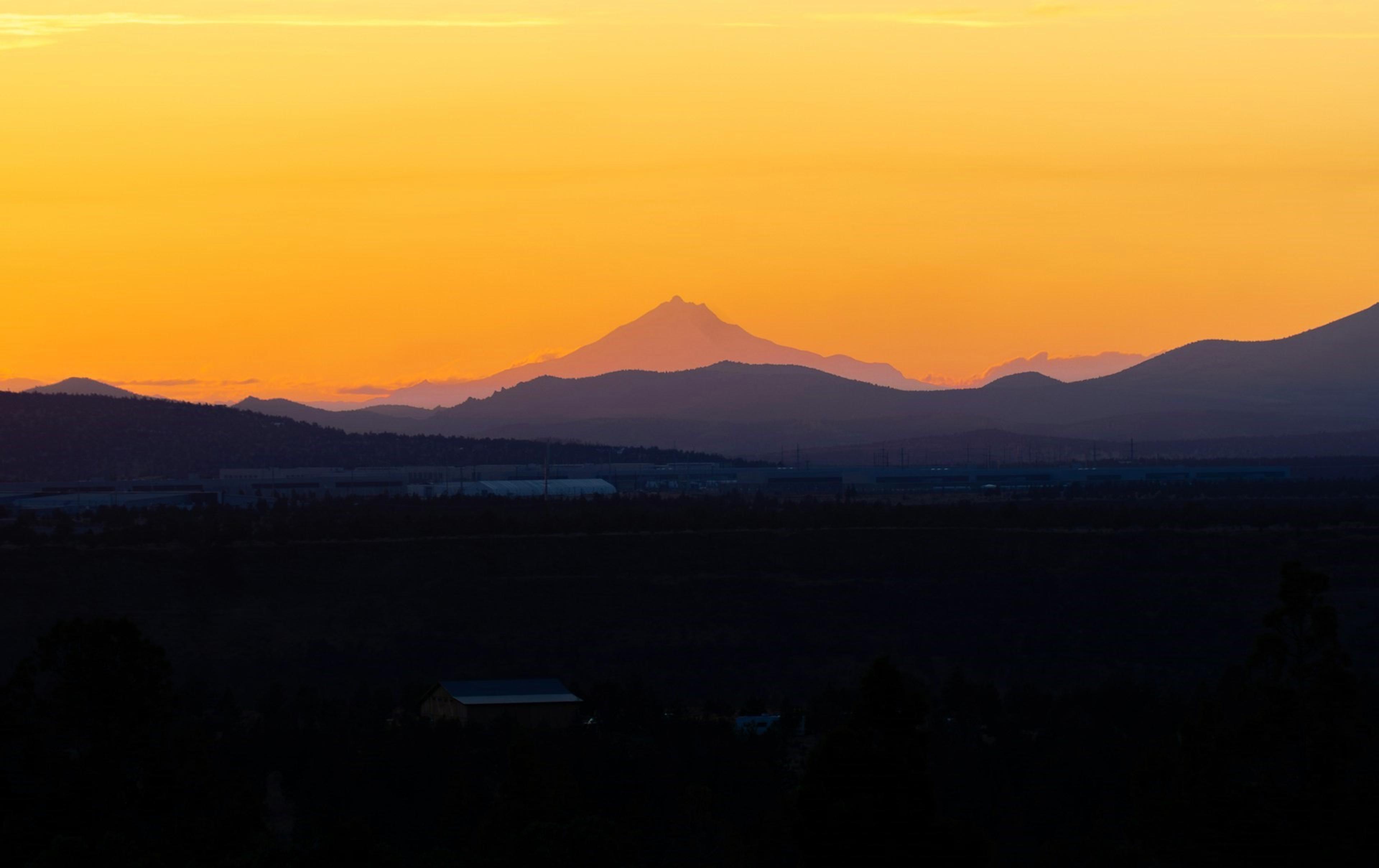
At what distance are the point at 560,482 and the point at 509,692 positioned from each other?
3225 inches

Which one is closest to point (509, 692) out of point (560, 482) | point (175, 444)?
point (560, 482)

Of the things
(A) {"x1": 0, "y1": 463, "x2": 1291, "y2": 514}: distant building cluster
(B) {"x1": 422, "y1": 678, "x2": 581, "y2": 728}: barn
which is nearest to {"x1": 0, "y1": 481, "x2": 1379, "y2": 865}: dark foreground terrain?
(B) {"x1": 422, "y1": 678, "x2": 581, "y2": 728}: barn

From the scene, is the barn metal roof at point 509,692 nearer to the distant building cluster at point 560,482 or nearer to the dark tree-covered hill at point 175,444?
the distant building cluster at point 560,482

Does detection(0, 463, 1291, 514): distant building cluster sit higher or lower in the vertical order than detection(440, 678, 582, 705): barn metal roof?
higher

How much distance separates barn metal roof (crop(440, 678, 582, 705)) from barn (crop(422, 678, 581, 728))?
2 cm

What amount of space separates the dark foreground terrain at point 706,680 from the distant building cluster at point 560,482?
18.6m

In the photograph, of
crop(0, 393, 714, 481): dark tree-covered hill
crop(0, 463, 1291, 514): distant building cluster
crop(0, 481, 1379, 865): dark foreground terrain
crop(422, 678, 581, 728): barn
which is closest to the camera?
crop(0, 481, 1379, 865): dark foreground terrain

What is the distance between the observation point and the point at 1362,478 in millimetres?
146250

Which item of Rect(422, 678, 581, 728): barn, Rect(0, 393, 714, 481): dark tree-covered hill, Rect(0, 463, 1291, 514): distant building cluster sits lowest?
Rect(422, 678, 581, 728): barn

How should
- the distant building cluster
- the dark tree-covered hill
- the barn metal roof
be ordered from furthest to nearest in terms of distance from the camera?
the dark tree-covered hill < the distant building cluster < the barn metal roof

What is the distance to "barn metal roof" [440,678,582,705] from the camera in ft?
167

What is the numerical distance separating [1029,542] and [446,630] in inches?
947

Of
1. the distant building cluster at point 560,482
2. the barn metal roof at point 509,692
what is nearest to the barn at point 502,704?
the barn metal roof at point 509,692

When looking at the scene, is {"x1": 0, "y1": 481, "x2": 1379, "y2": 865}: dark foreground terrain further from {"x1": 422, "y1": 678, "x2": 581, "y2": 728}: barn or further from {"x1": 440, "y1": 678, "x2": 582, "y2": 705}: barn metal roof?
{"x1": 440, "y1": 678, "x2": 582, "y2": 705}: barn metal roof
